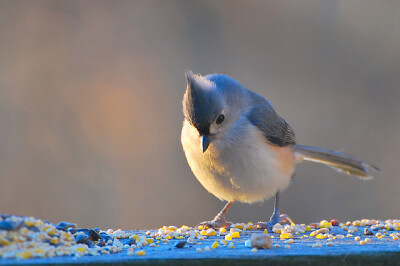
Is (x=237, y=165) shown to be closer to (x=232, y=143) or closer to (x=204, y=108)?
(x=232, y=143)

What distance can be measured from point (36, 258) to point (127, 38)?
3918 millimetres

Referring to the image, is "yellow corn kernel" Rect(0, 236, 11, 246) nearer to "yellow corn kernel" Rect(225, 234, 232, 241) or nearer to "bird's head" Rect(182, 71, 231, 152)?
"yellow corn kernel" Rect(225, 234, 232, 241)

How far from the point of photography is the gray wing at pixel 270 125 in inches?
123

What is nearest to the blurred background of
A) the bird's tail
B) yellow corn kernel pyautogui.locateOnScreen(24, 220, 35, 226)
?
the bird's tail

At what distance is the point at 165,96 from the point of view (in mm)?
5133

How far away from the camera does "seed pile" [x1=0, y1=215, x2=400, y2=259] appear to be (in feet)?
5.57

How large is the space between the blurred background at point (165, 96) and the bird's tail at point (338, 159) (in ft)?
3.20

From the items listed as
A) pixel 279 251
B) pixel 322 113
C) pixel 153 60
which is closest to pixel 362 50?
pixel 322 113

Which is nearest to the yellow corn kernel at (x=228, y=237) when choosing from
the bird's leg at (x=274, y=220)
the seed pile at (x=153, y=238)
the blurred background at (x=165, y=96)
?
the seed pile at (x=153, y=238)

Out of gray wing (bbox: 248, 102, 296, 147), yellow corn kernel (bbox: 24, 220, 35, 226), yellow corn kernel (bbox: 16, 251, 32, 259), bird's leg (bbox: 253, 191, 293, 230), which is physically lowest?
yellow corn kernel (bbox: 16, 251, 32, 259)

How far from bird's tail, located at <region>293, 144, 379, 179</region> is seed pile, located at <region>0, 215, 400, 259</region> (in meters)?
0.89

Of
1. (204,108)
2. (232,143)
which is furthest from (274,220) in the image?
(204,108)

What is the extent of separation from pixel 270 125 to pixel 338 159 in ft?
2.24

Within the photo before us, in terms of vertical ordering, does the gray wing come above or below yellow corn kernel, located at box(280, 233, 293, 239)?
above
